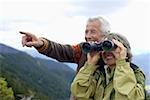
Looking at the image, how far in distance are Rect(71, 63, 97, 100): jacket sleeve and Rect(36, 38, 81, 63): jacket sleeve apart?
2.20 ft

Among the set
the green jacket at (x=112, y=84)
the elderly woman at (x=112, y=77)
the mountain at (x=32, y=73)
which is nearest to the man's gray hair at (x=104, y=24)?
the elderly woman at (x=112, y=77)

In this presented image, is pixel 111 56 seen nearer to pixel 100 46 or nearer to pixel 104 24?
pixel 100 46

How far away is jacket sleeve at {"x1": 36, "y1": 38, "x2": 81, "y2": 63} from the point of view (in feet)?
14.5

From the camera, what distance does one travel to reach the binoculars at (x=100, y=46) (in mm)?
3619

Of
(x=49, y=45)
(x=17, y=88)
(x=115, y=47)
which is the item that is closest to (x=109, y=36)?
(x=115, y=47)

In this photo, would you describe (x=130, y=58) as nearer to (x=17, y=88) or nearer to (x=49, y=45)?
(x=49, y=45)

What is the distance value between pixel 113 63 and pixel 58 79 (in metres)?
18.9

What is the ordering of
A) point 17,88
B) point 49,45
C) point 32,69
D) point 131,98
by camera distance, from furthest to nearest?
point 32,69 < point 17,88 < point 49,45 < point 131,98

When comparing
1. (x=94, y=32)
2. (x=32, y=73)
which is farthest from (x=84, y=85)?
(x=32, y=73)

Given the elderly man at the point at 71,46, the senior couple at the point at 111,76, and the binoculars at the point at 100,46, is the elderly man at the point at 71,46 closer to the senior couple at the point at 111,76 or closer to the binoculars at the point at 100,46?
the senior couple at the point at 111,76

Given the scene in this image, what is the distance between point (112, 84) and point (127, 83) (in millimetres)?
153

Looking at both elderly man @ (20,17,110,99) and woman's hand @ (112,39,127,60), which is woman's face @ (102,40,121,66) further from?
elderly man @ (20,17,110,99)

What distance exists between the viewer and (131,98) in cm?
351

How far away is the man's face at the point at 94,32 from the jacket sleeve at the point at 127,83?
54 cm
